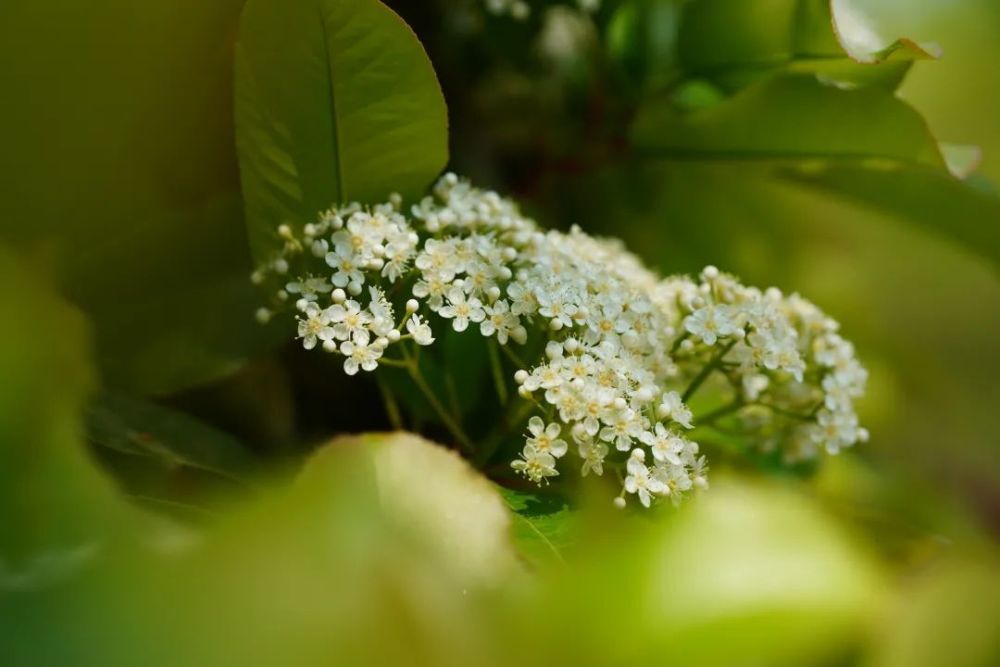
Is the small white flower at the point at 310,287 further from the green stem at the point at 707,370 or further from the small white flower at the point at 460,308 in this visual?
the green stem at the point at 707,370

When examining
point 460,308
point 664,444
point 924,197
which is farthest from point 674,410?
point 924,197

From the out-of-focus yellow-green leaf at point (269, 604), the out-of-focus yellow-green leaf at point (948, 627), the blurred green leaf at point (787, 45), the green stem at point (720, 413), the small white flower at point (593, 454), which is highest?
the blurred green leaf at point (787, 45)

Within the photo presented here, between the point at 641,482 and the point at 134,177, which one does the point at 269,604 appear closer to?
the point at 641,482

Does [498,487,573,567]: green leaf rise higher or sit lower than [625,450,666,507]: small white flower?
lower

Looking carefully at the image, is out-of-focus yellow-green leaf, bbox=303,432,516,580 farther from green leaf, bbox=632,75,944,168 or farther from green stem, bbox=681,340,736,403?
green leaf, bbox=632,75,944,168

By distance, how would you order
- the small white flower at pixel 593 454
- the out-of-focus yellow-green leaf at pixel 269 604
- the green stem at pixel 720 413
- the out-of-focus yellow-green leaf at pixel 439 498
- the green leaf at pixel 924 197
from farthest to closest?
1. the green leaf at pixel 924 197
2. the green stem at pixel 720 413
3. the small white flower at pixel 593 454
4. the out-of-focus yellow-green leaf at pixel 439 498
5. the out-of-focus yellow-green leaf at pixel 269 604

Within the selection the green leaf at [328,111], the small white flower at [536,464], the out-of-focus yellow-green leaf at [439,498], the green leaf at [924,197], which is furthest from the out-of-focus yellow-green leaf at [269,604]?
the green leaf at [924,197]

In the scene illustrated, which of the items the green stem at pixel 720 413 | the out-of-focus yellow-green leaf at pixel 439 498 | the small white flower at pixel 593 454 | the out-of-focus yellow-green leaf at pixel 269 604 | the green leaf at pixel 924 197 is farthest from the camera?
the green leaf at pixel 924 197

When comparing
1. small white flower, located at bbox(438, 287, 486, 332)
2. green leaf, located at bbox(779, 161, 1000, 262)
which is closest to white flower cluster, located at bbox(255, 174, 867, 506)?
small white flower, located at bbox(438, 287, 486, 332)
